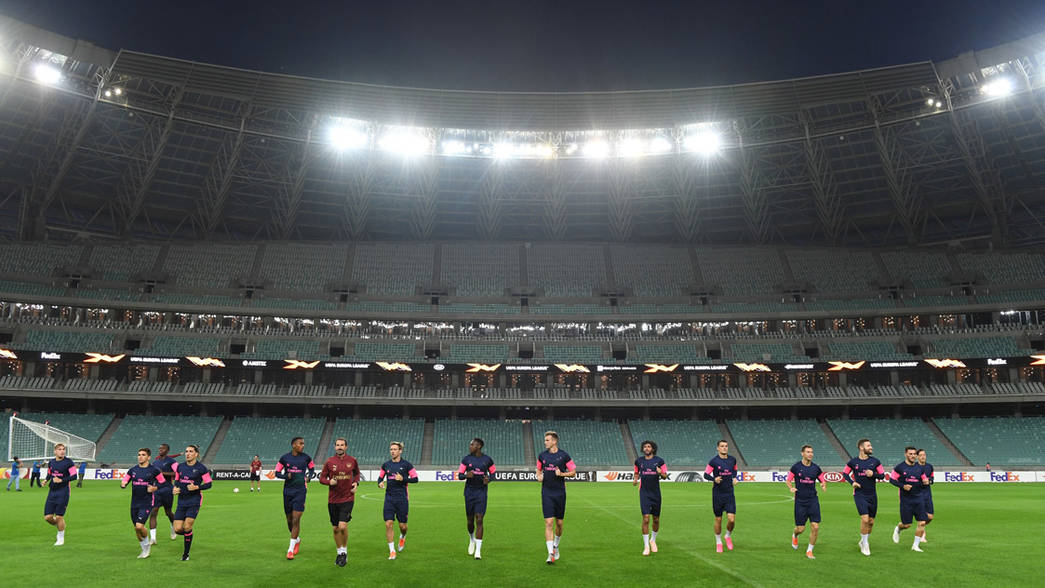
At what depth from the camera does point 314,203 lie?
7225 centimetres

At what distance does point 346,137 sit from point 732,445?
4504cm

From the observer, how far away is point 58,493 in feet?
55.5

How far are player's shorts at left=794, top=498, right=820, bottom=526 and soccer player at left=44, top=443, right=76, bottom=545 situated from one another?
17897 millimetres

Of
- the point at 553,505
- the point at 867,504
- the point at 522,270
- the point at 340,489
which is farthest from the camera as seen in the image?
the point at 522,270

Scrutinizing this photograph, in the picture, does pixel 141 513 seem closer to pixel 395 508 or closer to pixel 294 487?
pixel 294 487

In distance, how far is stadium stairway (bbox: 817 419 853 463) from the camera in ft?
194

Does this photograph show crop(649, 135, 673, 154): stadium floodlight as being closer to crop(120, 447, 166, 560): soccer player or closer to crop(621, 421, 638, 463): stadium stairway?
crop(621, 421, 638, 463): stadium stairway

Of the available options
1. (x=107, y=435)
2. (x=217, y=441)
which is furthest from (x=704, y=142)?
(x=107, y=435)

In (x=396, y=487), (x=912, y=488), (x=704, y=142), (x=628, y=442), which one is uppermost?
(x=704, y=142)

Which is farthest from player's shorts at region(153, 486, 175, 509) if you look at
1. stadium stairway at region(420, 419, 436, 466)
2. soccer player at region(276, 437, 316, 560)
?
stadium stairway at region(420, 419, 436, 466)

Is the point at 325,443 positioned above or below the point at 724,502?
above

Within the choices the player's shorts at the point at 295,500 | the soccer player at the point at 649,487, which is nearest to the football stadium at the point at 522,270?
the soccer player at the point at 649,487

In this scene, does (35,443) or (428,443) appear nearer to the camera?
(35,443)

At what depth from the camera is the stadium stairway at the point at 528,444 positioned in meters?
59.9
